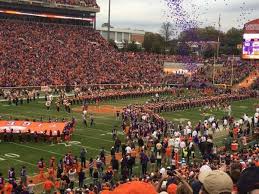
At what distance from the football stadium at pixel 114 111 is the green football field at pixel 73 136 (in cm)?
5

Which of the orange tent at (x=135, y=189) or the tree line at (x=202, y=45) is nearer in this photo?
the orange tent at (x=135, y=189)

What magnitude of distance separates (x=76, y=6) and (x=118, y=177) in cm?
4636

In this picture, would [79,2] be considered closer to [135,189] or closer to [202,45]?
[202,45]

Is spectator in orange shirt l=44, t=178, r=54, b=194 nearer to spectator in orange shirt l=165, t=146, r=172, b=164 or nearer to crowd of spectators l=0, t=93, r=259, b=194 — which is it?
crowd of spectators l=0, t=93, r=259, b=194

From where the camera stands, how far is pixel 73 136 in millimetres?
22047

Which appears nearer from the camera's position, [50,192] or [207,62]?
[50,192]

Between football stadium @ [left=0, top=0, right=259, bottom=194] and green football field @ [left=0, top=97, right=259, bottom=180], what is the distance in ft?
0.17

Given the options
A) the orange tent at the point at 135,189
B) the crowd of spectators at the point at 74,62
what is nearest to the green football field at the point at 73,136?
the crowd of spectators at the point at 74,62

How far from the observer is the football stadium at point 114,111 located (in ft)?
41.9

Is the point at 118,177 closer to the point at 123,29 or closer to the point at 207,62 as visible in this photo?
the point at 207,62

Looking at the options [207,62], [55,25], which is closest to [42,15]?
[55,25]

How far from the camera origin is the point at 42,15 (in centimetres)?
5591

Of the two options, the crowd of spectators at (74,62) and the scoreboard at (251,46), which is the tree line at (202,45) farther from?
the scoreboard at (251,46)

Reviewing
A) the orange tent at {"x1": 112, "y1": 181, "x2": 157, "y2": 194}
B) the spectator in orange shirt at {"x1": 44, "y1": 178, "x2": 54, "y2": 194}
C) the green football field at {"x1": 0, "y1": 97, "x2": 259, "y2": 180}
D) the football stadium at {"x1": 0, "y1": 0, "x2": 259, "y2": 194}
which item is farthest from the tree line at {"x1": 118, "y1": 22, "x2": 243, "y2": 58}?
the orange tent at {"x1": 112, "y1": 181, "x2": 157, "y2": 194}
